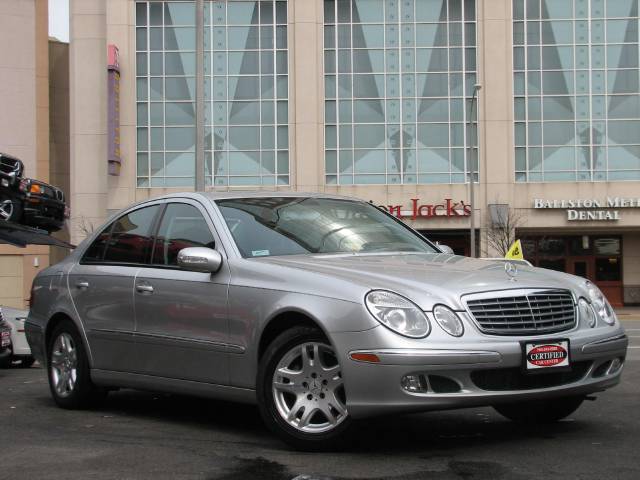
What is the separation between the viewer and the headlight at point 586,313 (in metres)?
5.59

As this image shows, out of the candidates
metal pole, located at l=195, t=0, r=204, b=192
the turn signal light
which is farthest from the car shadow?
metal pole, located at l=195, t=0, r=204, b=192

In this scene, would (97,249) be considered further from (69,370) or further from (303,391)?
(303,391)

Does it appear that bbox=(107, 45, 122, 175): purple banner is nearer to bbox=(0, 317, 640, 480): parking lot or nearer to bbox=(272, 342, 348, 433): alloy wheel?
bbox=(0, 317, 640, 480): parking lot

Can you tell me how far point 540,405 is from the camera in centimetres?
617

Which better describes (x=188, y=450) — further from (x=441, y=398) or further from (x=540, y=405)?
(x=540, y=405)

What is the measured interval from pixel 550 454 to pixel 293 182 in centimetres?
3540

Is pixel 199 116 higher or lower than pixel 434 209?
higher

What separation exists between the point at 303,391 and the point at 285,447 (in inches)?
14.5

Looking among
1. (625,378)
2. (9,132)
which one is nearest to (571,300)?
(625,378)

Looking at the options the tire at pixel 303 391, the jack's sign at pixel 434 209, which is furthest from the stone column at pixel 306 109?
the tire at pixel 303 391

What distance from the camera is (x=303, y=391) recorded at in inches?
211

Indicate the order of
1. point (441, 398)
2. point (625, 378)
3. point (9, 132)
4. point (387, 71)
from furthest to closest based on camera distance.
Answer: point (9, 132) → point (387, 71) → point (625, 378) → point (441, 398)

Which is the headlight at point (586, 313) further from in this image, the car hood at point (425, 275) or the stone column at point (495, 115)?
the stone column at point (495, 115)

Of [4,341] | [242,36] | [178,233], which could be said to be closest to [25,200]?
[4,341]
